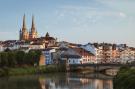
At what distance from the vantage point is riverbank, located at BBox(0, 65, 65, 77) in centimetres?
6209

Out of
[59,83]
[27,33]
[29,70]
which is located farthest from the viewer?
[27,33]

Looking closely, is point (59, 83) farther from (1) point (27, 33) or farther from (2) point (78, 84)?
(1) point (27, 33)

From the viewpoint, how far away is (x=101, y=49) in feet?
350

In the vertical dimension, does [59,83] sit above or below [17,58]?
below

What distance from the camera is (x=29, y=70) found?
217ft

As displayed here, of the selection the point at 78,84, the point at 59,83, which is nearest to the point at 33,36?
the point at 59,83

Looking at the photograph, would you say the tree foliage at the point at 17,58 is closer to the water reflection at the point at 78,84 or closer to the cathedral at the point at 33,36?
the water reflection at the point at 78,84

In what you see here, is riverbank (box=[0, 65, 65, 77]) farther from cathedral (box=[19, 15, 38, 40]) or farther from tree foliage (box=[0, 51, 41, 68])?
cathedral (box=[19, 15, 38, 40])

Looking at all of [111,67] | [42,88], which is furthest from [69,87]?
[111,67]

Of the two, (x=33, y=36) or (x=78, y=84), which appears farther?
(x=33, y=36)

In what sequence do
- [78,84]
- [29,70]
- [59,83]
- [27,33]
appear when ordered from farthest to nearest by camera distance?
1. [27,33]
2. [29,70]
3. [59,83]
4. [78,84]

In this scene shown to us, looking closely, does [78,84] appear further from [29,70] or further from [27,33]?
[27,33]

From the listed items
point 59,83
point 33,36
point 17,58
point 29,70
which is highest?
point 33,36

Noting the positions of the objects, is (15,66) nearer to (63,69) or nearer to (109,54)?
(63,69)
